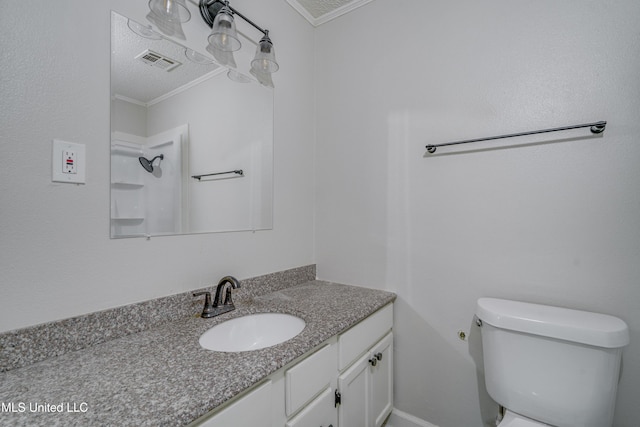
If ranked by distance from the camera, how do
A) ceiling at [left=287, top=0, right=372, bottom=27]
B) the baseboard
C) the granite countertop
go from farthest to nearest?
ceiling at [left=287, top=0, right=372, bottom=27]
the baseboard
the granite countertop

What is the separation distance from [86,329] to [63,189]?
43 centimetres

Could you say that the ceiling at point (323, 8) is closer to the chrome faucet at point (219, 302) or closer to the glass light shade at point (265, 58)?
the glass light shade at point (265, 58)

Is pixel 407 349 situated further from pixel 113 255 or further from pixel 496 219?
pixel 113 255

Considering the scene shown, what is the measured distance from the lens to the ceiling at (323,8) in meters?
1.63

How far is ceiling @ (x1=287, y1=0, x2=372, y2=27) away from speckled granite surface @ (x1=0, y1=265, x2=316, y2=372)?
1656mm

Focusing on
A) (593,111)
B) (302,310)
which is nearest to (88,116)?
(302,310)

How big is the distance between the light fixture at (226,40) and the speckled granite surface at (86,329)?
3.32 feet

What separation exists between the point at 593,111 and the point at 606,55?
0.21 metres

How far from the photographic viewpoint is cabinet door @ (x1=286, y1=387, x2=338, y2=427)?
35.4 inches

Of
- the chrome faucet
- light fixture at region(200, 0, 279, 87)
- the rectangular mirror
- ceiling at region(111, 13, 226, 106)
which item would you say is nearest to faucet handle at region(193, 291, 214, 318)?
the chrome faucet

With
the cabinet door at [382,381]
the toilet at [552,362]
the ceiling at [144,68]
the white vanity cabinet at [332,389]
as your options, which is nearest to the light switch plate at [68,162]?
the ceiling at [144,68]

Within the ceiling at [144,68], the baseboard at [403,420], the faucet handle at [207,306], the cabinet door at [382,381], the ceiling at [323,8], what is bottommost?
the baseboard at [403,420]

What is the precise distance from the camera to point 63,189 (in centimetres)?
83

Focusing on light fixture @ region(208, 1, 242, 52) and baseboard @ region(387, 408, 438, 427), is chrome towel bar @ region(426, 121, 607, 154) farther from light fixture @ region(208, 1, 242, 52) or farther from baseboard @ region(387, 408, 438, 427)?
baseboard @ region(387, 408, 438, 427)
